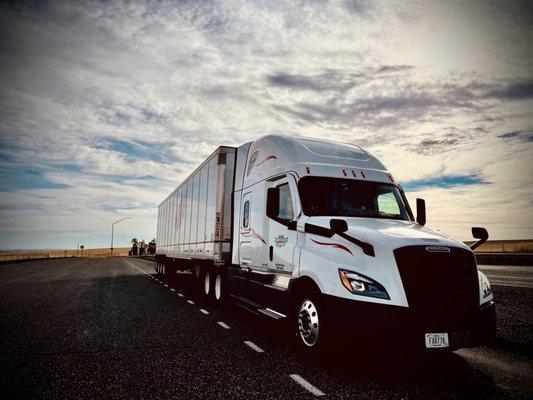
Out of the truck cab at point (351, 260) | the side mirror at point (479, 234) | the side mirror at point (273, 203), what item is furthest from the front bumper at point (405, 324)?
the side mirror at point (273, 203)

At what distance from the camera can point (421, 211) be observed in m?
7.12

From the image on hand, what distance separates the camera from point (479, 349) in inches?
249

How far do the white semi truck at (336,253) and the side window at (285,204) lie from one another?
2cm

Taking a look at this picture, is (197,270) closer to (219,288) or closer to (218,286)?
(218,286)

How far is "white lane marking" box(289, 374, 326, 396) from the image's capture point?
429 cm

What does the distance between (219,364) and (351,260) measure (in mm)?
2220

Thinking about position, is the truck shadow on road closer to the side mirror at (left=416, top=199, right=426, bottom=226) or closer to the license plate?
the license plate

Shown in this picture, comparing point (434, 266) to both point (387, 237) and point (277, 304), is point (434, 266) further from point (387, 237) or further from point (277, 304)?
point (277, 304)

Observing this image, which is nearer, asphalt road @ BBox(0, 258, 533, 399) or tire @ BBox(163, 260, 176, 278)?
asphalt road @ BBox(0, 258, 533, 399)

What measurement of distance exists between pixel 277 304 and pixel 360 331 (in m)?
2.19

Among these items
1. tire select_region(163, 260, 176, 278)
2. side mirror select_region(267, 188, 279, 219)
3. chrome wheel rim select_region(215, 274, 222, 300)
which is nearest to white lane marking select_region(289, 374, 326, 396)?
side mirror select_region(267, 188, 279, 219)

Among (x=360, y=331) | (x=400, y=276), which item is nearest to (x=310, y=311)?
(x=360, y=331)

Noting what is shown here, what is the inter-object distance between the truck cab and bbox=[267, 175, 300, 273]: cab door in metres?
0.02

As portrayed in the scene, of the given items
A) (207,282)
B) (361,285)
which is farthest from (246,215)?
(361,285)
